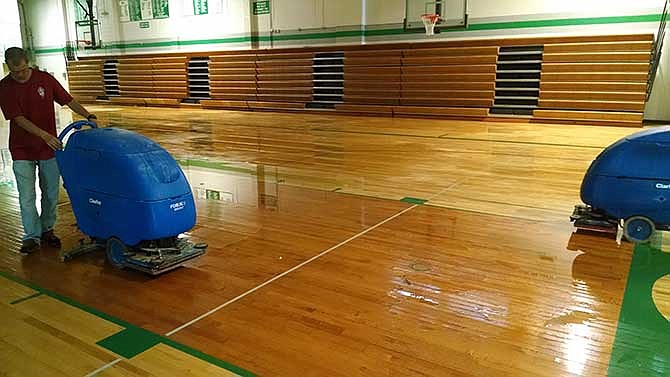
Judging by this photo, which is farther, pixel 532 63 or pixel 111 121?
pixel 111 121

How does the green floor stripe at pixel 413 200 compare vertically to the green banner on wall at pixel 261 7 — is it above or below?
below

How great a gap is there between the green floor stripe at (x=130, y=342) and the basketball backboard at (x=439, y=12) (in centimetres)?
990

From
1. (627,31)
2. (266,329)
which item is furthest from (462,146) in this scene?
(266,329)

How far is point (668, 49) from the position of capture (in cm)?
859

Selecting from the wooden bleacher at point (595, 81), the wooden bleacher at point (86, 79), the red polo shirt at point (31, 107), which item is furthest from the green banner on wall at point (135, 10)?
the red polo shirt at point (31, 107)

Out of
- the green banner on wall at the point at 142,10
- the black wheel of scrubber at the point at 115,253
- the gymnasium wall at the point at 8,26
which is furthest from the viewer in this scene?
the green banner on wall at the point at 142,10

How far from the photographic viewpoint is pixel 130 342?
2.02m

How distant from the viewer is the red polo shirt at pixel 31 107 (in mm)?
2938

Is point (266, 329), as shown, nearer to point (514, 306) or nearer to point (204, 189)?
point (514, 306)

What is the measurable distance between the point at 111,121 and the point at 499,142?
25.9 ft

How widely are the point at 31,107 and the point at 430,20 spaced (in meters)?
8.87

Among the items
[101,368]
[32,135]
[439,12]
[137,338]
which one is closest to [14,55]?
[32,135]

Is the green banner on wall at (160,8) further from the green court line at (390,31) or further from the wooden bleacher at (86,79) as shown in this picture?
the wooden bleacher at (86,79)

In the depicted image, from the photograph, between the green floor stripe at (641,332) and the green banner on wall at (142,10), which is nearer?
the green floor stripe at (641,332)
